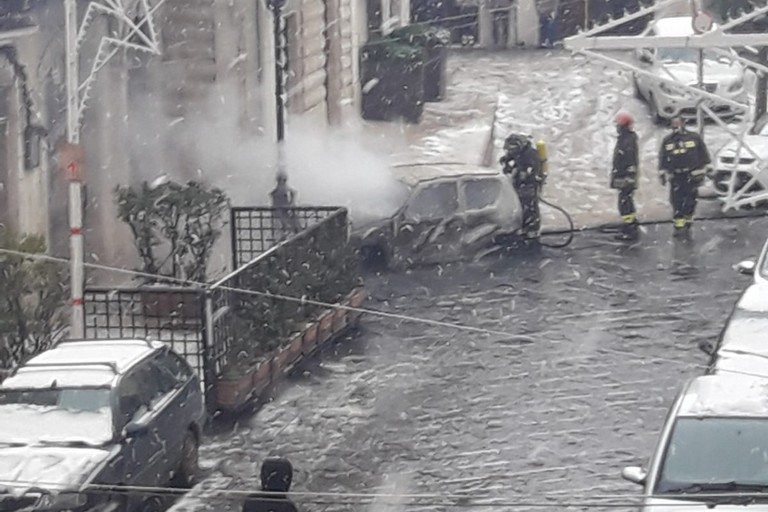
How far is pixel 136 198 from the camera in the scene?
1836 cm

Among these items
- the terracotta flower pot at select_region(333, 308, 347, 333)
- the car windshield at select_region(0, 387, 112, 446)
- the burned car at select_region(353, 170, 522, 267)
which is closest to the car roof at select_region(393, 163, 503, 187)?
the burned car at select_region(353, 170, 522, 267)

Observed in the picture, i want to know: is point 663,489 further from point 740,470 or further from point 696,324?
point 696,324

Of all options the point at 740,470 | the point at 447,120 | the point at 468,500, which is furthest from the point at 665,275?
the point at 447,120

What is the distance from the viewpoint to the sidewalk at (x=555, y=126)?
1054 inches

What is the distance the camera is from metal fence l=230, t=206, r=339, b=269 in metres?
18.9

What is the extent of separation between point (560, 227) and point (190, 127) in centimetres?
529

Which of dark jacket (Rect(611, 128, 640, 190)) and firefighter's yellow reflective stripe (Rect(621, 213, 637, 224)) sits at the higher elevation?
dark jacket (Rect(611, 128, 640, 190))

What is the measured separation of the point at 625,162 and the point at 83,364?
1176cm

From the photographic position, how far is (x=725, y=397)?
11.4 metres

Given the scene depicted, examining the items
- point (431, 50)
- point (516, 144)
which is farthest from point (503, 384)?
point (431, 50)

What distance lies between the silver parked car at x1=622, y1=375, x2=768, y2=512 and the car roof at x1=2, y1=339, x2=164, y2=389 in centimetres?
383

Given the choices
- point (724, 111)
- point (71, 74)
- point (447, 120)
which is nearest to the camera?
point (71, 74)

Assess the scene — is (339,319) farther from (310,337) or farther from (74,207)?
(74,207)

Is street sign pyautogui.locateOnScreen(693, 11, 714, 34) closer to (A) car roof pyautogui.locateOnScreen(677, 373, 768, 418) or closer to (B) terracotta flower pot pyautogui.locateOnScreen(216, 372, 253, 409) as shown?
(B) terracotta flower pot pyautogui.locateOnScreen(216, 372, 253, 409)
